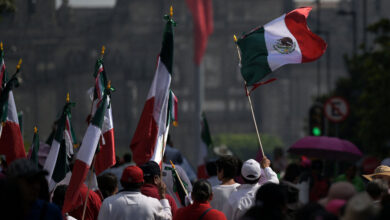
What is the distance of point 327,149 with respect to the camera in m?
14.9

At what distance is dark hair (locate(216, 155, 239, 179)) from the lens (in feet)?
26.6

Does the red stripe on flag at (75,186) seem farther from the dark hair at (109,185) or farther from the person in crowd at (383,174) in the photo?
the person in crowd at (383,174)

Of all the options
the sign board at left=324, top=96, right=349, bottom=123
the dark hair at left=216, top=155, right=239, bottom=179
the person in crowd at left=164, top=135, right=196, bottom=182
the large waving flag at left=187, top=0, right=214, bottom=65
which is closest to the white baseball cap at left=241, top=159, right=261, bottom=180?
the dark hair at left=216, top=155, right=239, bottom=179

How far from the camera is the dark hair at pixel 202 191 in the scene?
7.22 m

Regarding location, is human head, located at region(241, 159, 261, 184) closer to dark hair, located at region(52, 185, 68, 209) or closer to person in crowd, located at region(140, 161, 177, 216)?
person in crowd, located at region(140, 161, 177, 216)

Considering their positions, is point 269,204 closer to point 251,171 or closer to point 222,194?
point 251,171

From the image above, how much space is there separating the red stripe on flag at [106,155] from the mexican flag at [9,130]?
0.76m

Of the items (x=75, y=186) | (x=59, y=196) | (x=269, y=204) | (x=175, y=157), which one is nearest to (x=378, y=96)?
(x=175, y=157)

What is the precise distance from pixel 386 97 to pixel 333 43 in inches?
2729

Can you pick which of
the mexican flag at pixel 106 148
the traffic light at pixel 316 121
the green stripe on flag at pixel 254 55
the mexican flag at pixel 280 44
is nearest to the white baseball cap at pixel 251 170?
the mexican flag at pixel 106 148

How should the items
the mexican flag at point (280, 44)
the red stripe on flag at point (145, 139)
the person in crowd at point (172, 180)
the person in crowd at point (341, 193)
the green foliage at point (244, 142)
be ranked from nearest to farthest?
the person in crowd at point (341, 193), the red stripe on flag at point (145, 139), the person in crowd at point (172, 180), the mexican flag at point (280, 44), the green foliage at point (244, 142)

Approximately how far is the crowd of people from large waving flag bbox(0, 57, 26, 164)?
707mm

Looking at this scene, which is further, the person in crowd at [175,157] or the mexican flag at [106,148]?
the person in crowd at [175,157]

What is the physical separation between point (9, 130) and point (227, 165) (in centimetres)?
239
